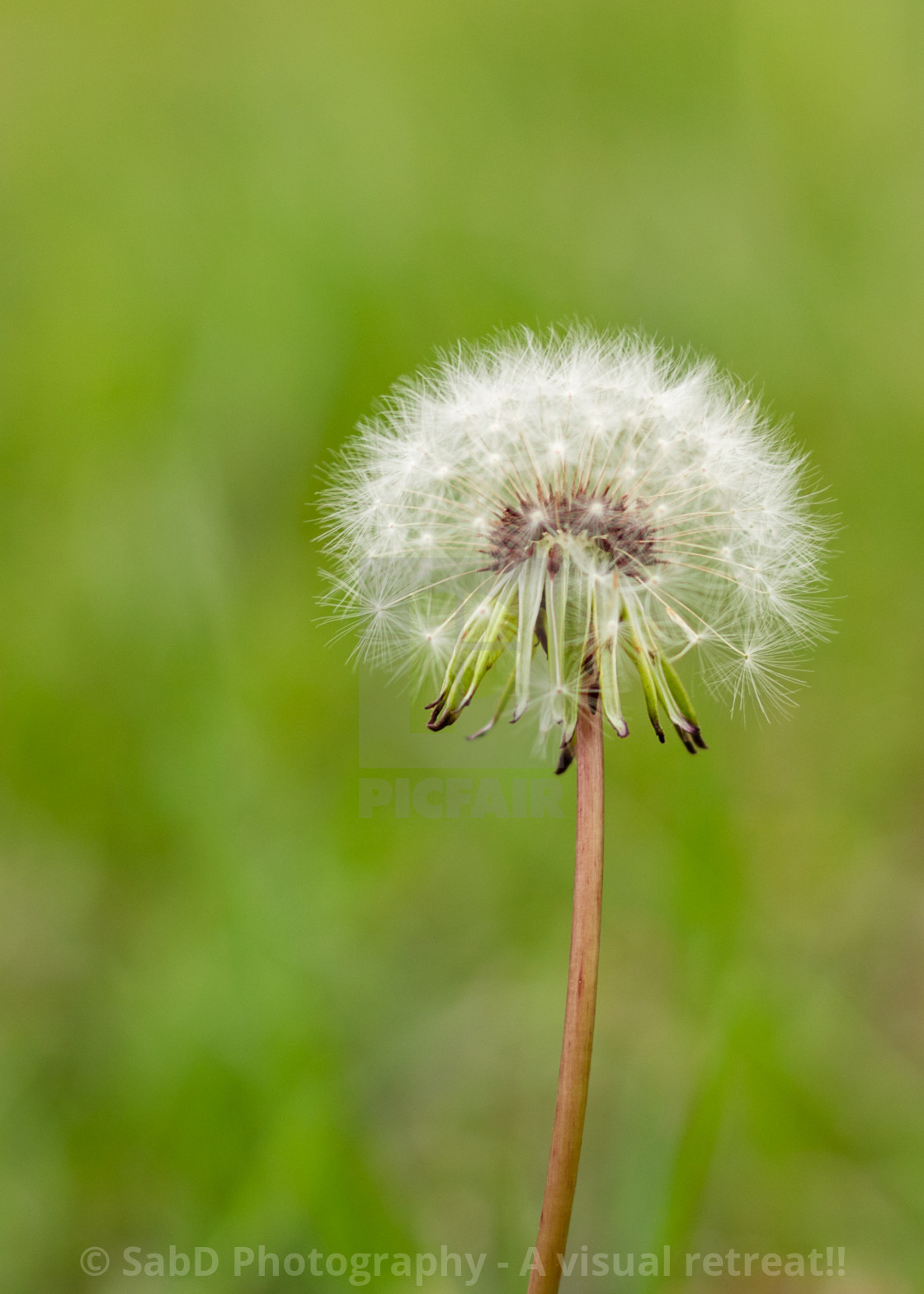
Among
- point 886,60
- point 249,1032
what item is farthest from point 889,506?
point 249,1032

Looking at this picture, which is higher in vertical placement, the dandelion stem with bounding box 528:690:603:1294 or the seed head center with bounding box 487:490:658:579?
the seed head center with bounding box 487:490:658:579

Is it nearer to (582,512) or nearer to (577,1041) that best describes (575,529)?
(582,512)

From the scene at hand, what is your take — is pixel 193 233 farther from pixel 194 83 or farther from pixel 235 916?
pixel 235 916

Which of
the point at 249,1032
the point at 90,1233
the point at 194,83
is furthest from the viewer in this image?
the point at 194,83

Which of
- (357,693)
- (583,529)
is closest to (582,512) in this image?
(583,529)

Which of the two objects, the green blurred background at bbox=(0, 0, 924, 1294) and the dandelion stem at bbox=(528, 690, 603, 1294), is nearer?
the dandelion stem at bbox=(528, 690, 603, 1294)

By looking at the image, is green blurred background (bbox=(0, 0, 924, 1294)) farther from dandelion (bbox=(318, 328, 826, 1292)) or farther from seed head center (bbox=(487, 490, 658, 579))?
seed head center (bbox=(487, 490, 658, 579))

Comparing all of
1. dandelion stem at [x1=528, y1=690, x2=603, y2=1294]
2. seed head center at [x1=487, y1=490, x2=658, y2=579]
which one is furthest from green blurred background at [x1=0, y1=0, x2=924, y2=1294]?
seed head center at [x1=487, y1=490, x2=658, y2=579]
